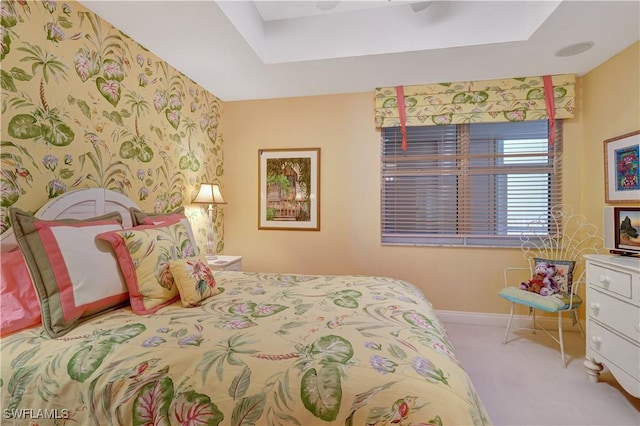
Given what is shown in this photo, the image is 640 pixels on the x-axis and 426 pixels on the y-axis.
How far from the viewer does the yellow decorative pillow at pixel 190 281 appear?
1.58 meters

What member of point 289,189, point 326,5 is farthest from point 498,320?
→ point 326,5

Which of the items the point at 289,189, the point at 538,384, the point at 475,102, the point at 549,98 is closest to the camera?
the point at 538,384

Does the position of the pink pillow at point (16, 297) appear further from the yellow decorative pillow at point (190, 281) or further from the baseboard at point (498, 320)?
the baseboard at point (498, 320)

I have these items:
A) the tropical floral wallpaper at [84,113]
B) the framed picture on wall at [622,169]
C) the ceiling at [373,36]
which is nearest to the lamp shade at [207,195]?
the tropical floral wallpaper at [84,113]

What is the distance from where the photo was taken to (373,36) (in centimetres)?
246

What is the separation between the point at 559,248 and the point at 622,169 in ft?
2.91

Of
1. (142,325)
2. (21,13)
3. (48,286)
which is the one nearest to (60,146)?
(21,13)

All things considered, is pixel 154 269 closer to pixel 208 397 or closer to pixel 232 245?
pixel 208 397

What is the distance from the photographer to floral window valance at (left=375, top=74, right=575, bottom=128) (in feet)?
9.20

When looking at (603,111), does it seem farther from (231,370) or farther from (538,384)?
(231,370)

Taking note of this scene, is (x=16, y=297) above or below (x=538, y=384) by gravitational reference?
above

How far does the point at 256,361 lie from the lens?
1.00m

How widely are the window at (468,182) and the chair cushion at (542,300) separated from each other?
25.4 inches

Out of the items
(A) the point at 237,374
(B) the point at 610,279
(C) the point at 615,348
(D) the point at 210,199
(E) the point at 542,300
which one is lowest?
(C) the point at 615,348
